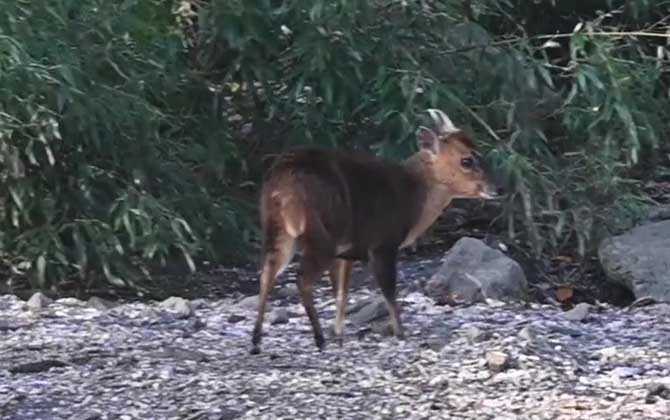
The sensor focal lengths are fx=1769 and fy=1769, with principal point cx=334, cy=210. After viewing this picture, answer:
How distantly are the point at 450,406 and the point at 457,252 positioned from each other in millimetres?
2599

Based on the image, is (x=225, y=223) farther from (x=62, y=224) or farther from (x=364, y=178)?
(x=364, y=178)

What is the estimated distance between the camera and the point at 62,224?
30.3ft

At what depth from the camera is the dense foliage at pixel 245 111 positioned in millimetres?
9047

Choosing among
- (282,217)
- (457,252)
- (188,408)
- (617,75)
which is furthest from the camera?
(617,75)

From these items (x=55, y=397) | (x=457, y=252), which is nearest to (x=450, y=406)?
(x=55, y=397)

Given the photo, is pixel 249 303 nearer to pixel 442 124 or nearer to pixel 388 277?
pixel 388 277

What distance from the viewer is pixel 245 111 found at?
1040cm

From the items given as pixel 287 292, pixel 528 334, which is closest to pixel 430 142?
pixel 287 292

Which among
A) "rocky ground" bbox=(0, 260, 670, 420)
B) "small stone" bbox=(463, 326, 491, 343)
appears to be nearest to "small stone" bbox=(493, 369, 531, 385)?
"rocky ground" bbox=(0, 260, 670, 420)

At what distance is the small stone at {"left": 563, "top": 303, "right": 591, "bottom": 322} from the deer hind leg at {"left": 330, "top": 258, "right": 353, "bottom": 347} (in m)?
1.12

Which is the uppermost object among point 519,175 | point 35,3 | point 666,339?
point 35,3

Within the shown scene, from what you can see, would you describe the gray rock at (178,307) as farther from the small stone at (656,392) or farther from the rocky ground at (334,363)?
the small stone at (656,392)

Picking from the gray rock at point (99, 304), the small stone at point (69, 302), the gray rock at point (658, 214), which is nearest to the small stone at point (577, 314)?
the gray rock at point (658, 214)

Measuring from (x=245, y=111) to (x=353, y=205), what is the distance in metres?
2.93
